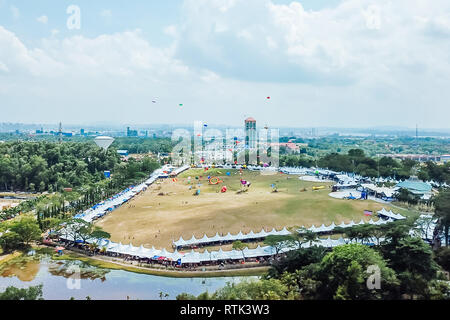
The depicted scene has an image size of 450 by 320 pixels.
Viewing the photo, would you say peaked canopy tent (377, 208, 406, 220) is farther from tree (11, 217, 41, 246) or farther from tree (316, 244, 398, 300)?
tree (11, 217, 41, 246)

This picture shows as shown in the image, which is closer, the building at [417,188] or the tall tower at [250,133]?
the building at [417,188]

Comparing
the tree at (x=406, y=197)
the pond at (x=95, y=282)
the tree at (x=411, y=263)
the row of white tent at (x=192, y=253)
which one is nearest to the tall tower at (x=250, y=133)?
the tree at (x=406, y=197)

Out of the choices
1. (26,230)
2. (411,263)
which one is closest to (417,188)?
(411,263)

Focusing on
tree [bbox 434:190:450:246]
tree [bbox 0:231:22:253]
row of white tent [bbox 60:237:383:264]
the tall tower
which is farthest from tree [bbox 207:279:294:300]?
the tall tower

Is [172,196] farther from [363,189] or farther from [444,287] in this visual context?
[444,287]

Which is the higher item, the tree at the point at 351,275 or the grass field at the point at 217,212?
the tree at the point at 351,275

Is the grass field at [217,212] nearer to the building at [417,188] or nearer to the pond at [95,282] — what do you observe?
the pond at [95,282]

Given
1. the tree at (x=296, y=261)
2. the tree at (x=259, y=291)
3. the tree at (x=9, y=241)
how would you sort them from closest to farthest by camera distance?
the tree at (x=259, y=291) < the tree at (x=296, y=261) < the tree at (x=9, y=241)
